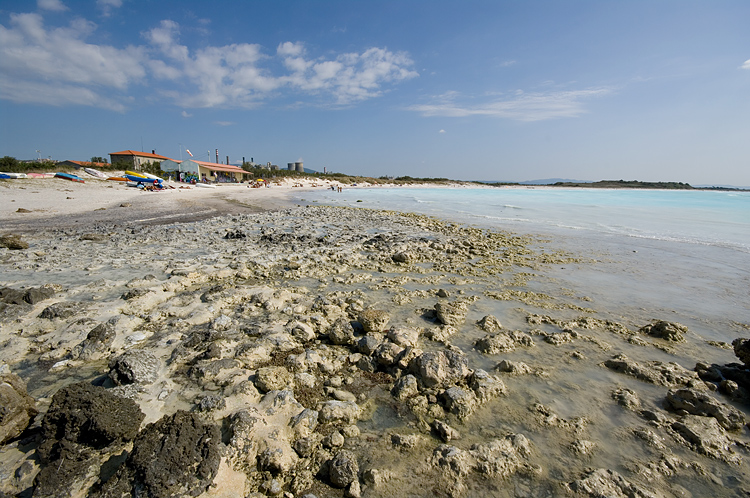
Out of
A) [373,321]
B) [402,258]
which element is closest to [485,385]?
[373,321]

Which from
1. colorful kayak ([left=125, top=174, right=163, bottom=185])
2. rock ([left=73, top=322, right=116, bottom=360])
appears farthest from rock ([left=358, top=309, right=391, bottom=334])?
colorful kayak ([left=125, top=174, right=163, bottom=185])

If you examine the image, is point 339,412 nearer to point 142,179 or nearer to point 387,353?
point 387,353

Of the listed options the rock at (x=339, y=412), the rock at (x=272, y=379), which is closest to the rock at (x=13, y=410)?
the rock at (x=272, y=379)

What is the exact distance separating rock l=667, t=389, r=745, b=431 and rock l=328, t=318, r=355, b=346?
10.9 ft

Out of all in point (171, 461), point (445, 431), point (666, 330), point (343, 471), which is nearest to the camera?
point (171, 461)

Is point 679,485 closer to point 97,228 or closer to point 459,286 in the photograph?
point 459,286

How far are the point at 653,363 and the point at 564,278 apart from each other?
349 cm

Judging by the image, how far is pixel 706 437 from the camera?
2.79 meters

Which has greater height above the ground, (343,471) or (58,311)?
(58,311)

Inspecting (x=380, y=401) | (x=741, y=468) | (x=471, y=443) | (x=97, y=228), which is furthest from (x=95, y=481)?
(x=97, y=228)

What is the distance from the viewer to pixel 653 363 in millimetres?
3904

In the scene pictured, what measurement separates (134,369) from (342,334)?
211 centimetres

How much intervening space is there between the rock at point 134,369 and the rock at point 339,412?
5.44ft

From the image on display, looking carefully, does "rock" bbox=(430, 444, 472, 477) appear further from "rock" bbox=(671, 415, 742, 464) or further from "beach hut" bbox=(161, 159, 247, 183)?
"beach hut" bbox=(161, 159, 247, 183)
